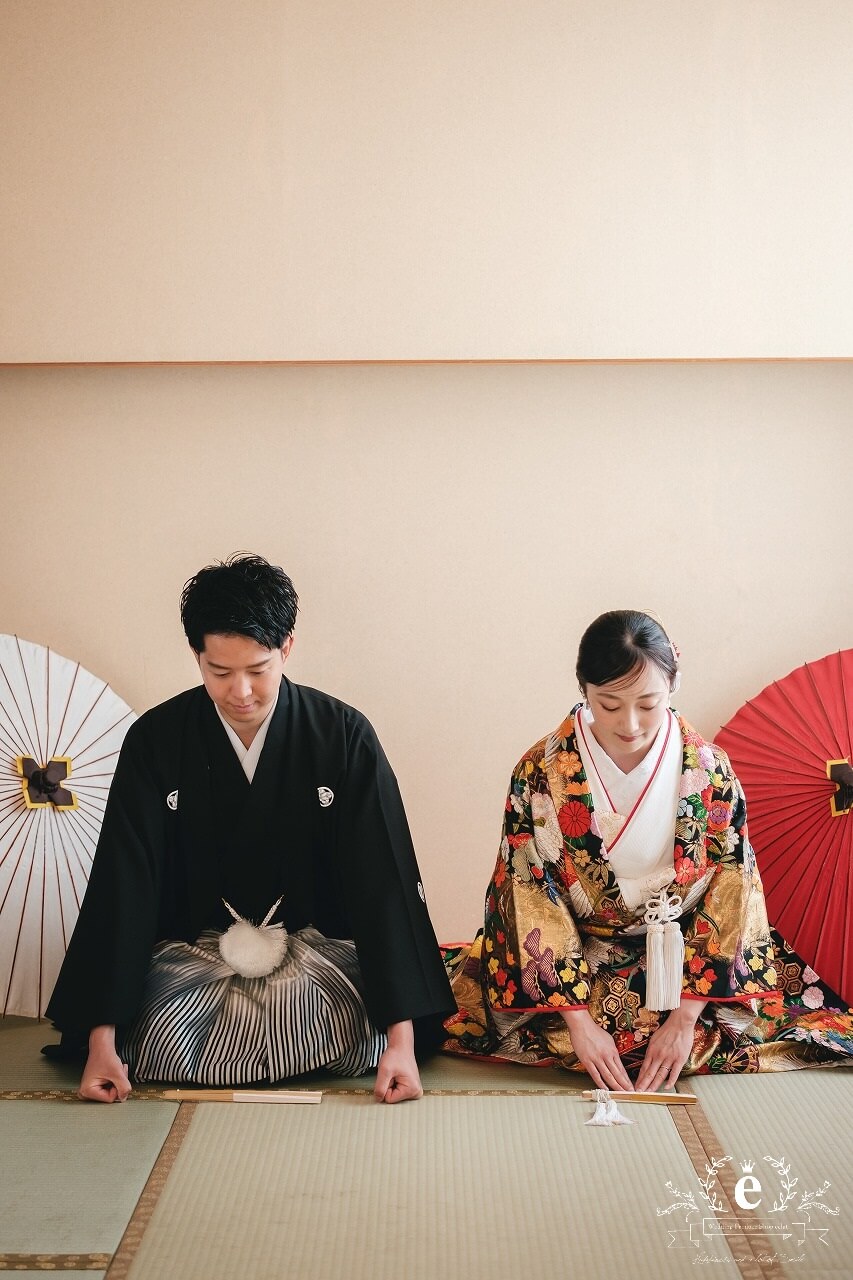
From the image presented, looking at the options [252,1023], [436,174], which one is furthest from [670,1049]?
[436,174]

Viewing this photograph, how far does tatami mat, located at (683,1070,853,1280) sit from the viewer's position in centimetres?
200

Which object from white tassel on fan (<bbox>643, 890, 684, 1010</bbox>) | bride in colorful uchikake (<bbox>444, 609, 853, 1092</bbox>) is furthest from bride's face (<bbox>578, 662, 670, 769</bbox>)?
white tassel on fan (<bbox>643, 890, 684, 1010</bbox>)

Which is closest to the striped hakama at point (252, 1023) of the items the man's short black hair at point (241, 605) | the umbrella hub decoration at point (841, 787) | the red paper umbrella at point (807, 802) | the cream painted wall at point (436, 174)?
the man's short black hair at point (241, 605)

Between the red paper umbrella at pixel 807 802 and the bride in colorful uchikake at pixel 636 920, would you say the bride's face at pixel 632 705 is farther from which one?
the red paper umbrella at pixel 807 802

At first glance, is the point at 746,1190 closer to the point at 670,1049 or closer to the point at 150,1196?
the point at 670,1049

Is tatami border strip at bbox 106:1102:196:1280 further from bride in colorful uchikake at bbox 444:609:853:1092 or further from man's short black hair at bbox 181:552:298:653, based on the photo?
man's short black hair at bbox 181:552:298:653

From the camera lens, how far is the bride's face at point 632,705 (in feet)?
8.60

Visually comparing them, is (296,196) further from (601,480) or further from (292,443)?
(601,480)

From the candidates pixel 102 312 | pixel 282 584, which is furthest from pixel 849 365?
pixel 102 312

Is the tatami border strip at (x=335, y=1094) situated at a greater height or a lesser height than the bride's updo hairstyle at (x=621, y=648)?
lesser

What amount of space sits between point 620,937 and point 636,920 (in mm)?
77

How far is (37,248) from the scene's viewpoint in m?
3.55

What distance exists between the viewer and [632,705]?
2.64 m

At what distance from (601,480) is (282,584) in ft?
4.71
